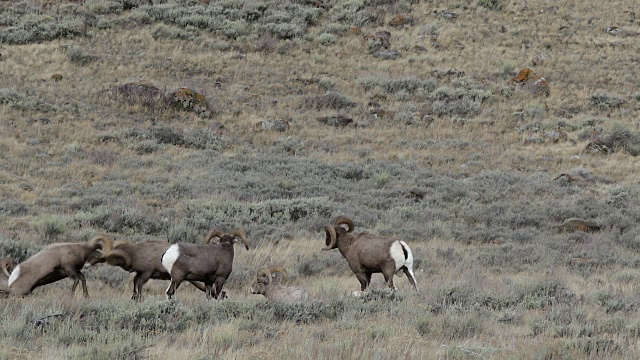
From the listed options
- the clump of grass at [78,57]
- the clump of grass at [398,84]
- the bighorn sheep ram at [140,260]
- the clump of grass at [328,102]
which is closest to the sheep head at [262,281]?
the bighorn sheep ram at [140,260]

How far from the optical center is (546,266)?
12.7 metres

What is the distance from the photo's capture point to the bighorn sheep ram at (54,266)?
8344mm

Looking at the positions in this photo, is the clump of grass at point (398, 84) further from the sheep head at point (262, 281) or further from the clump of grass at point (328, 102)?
the sheep head at point (262, 281)

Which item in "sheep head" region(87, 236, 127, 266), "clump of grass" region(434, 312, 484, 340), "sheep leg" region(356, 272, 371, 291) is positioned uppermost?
"clump of grass" region(434, 312, 484, 340)

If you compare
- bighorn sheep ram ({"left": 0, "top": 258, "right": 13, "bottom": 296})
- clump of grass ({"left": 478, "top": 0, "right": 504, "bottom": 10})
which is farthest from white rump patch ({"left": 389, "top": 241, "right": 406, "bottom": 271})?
clump of grass ({"left": 478, "top": 0, "right": 504, "bottom": 10})

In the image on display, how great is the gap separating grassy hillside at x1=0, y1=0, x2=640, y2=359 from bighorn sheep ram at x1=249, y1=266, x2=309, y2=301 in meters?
0.29

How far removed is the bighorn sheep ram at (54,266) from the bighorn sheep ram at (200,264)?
0.81 metres

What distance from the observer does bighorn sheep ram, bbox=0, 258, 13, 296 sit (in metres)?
8.34

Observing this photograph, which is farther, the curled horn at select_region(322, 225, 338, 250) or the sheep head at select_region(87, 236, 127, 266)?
the curled horn at select_region(322, 225, 338, 250)

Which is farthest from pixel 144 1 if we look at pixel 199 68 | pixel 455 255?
pixel 455 255

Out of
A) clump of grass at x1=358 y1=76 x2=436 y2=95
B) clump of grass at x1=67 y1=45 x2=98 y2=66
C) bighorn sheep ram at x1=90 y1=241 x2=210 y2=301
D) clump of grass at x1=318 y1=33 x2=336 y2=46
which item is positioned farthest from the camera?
clump of grass at x1=318 y1=33 x2=336 y2=46

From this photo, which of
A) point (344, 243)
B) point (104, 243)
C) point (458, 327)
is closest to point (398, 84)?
point (344, 243)

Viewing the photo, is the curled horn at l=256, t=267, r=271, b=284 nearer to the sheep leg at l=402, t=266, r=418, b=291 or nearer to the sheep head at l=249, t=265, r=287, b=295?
the sheep head at l=249, t=265, r=287, b=295

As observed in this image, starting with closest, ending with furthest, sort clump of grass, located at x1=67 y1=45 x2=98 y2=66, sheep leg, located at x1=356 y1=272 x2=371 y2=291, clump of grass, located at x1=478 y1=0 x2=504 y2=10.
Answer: sheep leg, located at x1=356 y1=272 x2=371 y2=291 → clump of grass, located at x1=67 y1=45 x2=98 y2=66 → clump of grass, located at x1=478 y1=0 x2=504 y2=10
